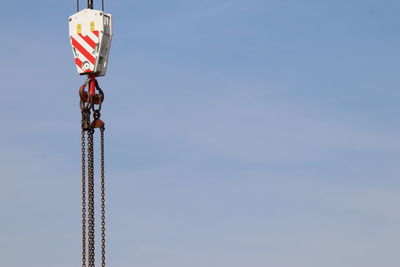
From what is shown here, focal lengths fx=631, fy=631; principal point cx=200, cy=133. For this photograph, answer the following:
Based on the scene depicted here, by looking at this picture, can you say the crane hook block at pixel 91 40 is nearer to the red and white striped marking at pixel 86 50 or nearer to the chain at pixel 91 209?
the red and white striped marking at pixel 86 50

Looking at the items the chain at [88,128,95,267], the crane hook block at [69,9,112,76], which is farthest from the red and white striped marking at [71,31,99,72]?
the chain at [88,128,95,267]

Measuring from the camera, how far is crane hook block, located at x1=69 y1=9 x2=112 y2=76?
34.4ft

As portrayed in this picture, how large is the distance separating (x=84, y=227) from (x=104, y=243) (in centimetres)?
45

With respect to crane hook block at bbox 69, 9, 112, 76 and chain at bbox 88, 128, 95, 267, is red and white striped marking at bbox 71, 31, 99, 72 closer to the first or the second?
crane hook block at bbox 69, 9, 112, 76

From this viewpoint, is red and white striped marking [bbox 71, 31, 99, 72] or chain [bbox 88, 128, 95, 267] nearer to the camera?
chain [bbox 88, 128, 95, 267]

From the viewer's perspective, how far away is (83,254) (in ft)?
33.7

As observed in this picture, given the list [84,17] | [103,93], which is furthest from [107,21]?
[103,93]

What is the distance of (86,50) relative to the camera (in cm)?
1056

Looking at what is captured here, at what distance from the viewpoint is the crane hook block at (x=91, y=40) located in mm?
10477

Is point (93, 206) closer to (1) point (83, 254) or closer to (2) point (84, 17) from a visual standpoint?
(1) point (83, 254)

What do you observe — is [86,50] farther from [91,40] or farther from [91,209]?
[91,209]

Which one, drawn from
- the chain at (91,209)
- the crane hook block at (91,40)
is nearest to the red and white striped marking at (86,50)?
the crane hook block at (91,40)

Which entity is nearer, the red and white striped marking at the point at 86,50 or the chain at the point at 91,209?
the chain at the point at 91,209

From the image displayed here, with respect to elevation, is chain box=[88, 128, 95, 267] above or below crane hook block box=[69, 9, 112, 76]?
below
